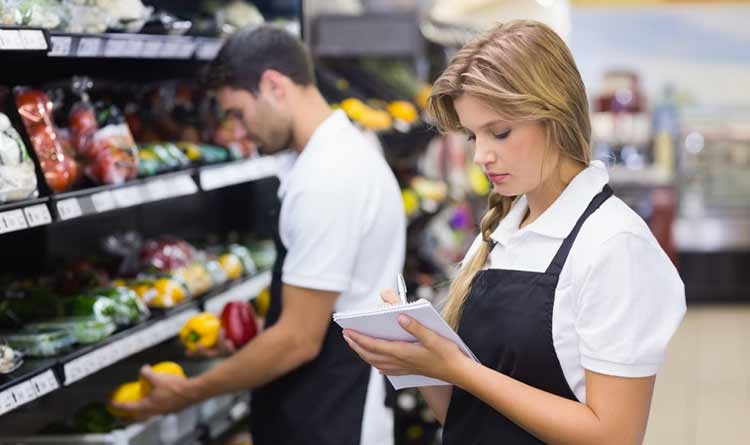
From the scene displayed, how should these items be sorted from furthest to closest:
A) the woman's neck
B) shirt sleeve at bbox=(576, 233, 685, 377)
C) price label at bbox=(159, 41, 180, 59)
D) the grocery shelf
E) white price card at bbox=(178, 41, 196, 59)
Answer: white price card at bbox=(178, 41, 196, 59)
price label at bbox=(159, 41, 180, 59)
the grocery shelf
the woman's neck
shirt sleeve at bbox=(576, 233, 685, 377)

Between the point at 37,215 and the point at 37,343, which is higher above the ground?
the point at 37,215

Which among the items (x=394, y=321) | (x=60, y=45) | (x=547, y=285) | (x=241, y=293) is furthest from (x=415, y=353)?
(x=241, y=293)

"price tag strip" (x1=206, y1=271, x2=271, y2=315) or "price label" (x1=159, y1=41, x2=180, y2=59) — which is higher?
"price label" (x1=159, y1=41, x2=180, y2=59)

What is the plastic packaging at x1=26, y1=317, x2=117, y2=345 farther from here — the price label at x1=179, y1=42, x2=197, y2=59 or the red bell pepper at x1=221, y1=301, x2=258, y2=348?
the price label at x1=179, y1=42, x2=197, y2=59

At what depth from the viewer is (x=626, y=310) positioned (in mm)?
1901

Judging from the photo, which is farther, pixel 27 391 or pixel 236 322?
pixel 236 322

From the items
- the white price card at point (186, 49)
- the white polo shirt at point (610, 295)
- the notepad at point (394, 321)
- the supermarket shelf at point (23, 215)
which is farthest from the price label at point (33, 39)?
the white polo shirt at point (610, 295)

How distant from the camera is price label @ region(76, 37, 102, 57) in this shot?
8.86 feet

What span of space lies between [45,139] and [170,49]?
0.55 metres

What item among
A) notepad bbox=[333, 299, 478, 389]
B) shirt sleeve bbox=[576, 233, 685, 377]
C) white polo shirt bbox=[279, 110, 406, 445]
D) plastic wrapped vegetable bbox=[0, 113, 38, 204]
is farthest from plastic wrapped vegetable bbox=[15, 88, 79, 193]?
shirt sleeve bbox=[576, 233, 685, 377]

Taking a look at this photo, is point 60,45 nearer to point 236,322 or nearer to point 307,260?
point 307,260

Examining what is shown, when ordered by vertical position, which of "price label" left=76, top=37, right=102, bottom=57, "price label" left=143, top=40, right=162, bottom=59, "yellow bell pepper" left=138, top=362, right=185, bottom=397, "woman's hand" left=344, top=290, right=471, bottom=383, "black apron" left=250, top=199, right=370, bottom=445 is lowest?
"black apron" left=250, top=199, right=370, bottom=445

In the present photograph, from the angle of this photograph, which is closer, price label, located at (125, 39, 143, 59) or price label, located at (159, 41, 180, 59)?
price label, located at (125, 39, 143, 59)

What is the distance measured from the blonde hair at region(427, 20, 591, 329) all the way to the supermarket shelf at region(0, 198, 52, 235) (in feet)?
3.09
